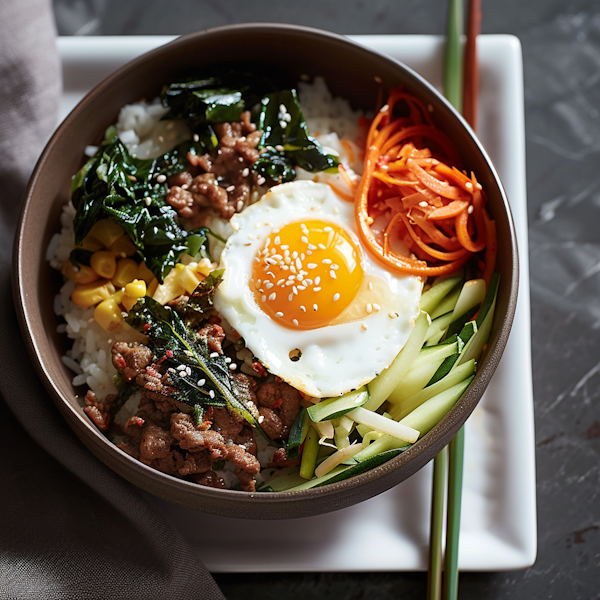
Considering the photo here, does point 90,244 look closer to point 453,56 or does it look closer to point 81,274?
point 81,274

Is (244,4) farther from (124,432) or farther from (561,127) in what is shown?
(124,432)

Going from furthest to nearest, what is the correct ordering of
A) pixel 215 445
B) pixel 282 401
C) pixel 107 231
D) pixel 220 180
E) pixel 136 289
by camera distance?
pixel 220 180
pixel 107 231
pixel 136 289
pixel 282 401
pixel 215 445

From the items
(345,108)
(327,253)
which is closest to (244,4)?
(345,108)

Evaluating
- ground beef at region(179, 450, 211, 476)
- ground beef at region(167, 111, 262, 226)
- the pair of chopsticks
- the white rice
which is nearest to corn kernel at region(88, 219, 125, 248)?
the white rice

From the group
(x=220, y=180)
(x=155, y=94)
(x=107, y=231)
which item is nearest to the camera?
(x=107, y=231)

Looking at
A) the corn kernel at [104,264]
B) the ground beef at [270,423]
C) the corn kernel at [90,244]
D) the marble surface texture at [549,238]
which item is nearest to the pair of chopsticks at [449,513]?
the marble surface texture at [549,238]

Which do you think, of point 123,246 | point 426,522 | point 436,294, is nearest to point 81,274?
point 123,246
